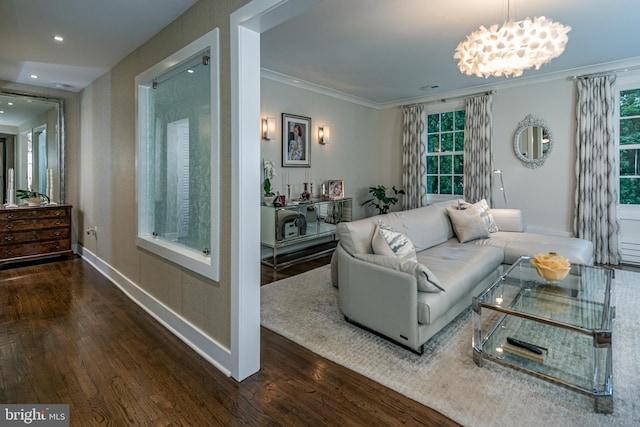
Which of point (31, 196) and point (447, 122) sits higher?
point (447, 122)

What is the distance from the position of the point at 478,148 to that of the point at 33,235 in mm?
6820

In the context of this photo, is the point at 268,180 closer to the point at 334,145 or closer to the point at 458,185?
the point at 334,145

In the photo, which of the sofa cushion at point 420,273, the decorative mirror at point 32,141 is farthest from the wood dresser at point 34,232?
the sofa cushion at point 420,273

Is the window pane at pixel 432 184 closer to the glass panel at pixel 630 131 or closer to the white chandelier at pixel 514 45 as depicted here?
the glass panel at pixel 630 131

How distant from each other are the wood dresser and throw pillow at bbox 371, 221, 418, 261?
469 centimetres

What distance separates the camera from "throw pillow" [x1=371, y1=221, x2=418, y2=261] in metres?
2.63

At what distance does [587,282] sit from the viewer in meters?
2.62

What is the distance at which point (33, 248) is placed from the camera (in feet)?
15.0

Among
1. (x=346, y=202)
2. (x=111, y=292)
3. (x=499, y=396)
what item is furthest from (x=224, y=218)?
(x=346, y=202)

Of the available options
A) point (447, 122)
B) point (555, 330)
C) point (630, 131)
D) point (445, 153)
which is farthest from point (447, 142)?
point (555, 330)

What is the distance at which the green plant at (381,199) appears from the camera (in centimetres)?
630

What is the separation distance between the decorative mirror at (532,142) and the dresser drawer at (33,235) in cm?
699

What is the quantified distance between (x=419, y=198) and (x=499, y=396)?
4.65 metres

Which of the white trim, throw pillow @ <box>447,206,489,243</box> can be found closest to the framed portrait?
throw pillow @ <box>447,206,489,243</box>
